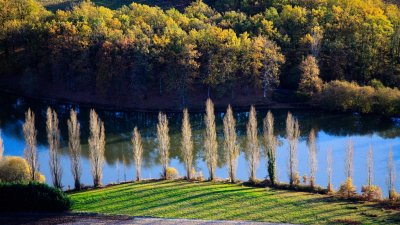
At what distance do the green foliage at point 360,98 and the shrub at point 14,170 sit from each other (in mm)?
31023

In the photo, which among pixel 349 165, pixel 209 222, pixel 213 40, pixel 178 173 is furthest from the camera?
pixel 213 40

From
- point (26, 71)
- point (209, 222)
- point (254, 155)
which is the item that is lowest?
point (209, 222)

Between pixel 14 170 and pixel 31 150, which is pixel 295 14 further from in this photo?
pixel 14 170

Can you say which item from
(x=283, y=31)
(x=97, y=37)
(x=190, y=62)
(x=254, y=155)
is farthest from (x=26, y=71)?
(x=254, y=155)

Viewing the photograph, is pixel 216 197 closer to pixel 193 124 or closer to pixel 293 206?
pixel 293 206

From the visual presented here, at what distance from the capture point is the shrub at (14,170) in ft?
146

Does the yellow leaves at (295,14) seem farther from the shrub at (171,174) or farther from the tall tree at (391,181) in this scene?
the shrub at (171,174)

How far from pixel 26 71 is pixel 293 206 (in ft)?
131

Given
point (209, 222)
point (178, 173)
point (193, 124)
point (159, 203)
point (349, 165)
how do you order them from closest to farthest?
1. point (209, 222)
2. point (159, 203)
3. point (349, 165)
4. point (178, 173)
5. point (193, 124)

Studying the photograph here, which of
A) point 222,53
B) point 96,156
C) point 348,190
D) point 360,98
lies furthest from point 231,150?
point 222,53

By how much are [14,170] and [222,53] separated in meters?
28.3

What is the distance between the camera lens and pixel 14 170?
147ft

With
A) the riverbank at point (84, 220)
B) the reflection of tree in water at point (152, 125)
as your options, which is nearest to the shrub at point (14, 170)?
the riverbank at point (84, 220)

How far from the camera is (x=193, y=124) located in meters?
62.2
